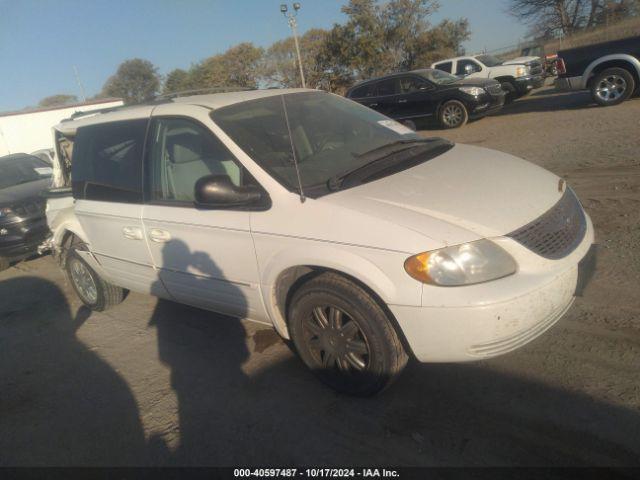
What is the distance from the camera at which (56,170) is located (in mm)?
5234

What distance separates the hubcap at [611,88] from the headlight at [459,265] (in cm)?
1078

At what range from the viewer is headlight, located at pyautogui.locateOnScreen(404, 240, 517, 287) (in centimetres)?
233

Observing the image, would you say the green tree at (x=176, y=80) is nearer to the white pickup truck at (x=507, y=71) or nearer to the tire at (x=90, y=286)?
the white pickup truck at (x=507, y=71)

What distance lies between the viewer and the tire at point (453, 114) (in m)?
12.2

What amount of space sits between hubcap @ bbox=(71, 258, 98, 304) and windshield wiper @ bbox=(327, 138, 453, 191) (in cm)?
325

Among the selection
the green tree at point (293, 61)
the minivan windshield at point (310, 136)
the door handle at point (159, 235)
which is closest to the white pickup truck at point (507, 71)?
the minivan windshield at point (310, 136)

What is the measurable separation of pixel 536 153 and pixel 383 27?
948 inches

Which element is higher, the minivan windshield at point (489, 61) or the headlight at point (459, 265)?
the minivan windshield at point (489, 61)

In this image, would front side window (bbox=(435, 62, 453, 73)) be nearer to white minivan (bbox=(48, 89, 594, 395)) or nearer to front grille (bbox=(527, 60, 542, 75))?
front grille (bbox=(527, 60, 542, 75))

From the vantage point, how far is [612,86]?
10742mm

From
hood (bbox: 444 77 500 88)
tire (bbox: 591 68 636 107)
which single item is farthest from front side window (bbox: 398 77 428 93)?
tire (bbox: 591 68 636 107)

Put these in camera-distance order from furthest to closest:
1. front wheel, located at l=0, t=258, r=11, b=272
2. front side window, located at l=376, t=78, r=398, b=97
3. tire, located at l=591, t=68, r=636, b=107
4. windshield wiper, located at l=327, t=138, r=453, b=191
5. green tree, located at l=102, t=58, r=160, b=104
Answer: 1. green tree, located at l=102, t=58, r=160, b=104
2. front side window, located at l=376, t=78, r=398, b=97
3. tire, located at l=591, t=68, r=636, b=107
4. front wheel, located at l=0, t=258, r=11, b=272
5. windshield wiper, located at l=327, t=138, r=453, b=191

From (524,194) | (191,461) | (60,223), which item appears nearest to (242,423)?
(191,461)

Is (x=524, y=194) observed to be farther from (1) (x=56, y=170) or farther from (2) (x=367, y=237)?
(1) (x=56, y=170)
